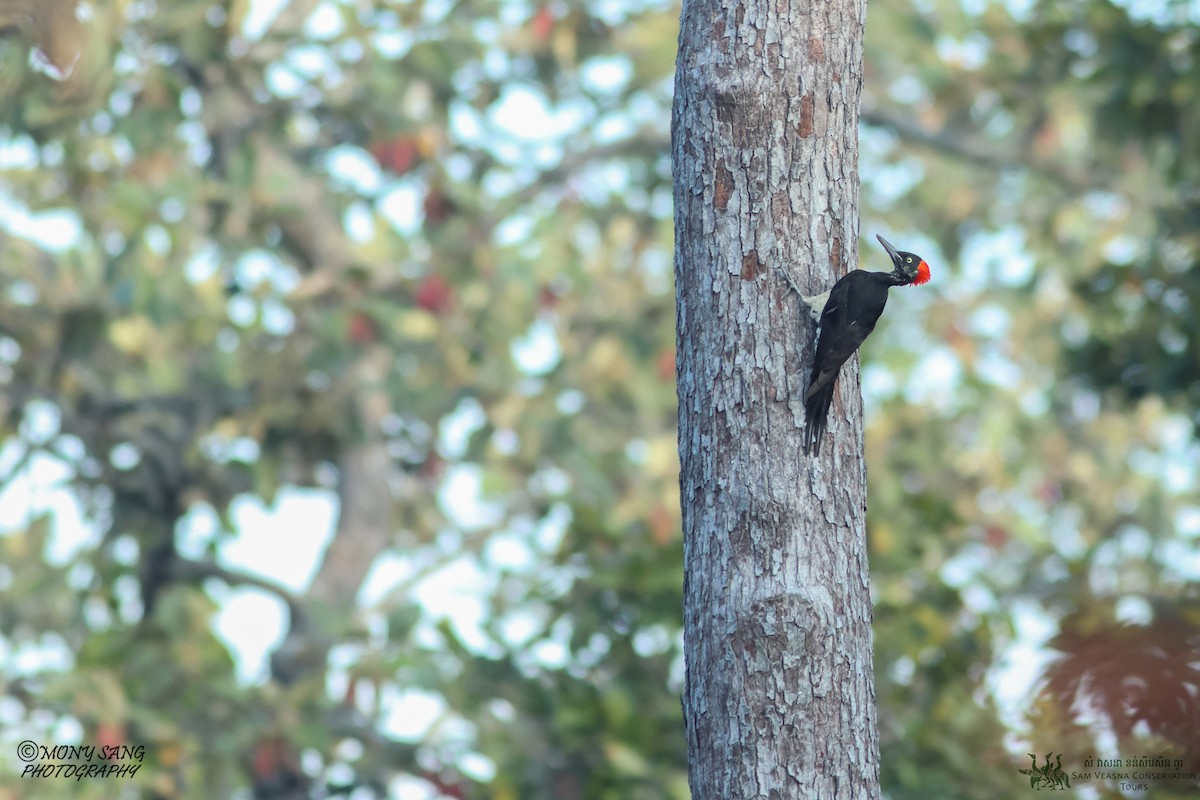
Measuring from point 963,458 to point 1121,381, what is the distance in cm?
680

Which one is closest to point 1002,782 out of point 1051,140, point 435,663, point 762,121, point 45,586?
point 435,663

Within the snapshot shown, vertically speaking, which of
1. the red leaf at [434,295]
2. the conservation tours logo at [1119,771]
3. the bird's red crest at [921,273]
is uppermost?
the red leaf at [434,295]

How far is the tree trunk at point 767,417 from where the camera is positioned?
360cm

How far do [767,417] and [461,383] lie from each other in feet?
20.8

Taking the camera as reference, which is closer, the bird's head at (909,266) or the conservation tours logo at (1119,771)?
the conservation tours logo at (1119,771)

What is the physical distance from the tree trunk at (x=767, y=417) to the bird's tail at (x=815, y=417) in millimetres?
27

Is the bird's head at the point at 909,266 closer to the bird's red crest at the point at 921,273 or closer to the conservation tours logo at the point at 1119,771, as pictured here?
the bird's red crest at the point at 921,273

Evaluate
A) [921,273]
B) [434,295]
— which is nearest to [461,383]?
[434,295]

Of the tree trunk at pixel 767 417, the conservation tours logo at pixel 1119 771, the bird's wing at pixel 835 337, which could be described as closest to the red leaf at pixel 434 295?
the conservation tours logo at pixel 1119 771

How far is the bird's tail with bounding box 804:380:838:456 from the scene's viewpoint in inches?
148

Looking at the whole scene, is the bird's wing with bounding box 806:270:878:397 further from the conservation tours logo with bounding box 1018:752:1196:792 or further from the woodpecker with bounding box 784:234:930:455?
the conservation tours logo with bounding box 1018:752:1196:792

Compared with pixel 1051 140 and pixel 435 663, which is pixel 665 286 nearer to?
pixel 1051 140

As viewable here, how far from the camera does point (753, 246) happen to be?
3850mm

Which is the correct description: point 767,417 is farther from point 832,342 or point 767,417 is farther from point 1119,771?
point 1119,771
